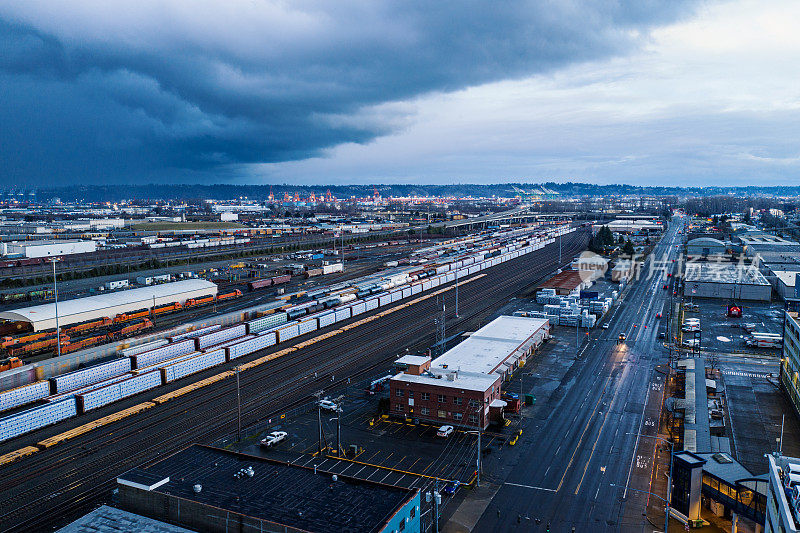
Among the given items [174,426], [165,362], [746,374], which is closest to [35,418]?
[174,426]

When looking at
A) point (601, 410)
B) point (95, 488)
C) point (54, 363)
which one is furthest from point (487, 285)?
point (95, 488)

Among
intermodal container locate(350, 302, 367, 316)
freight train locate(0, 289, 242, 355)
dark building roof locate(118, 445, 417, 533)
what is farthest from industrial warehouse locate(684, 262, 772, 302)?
freight train locate(0, 289, 242, 355)

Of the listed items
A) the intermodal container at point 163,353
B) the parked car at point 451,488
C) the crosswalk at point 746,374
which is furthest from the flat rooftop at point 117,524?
the crosswalk at point 746,374

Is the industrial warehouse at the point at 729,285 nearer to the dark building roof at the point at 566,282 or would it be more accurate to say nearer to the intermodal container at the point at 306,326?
the dark building roof at the point at 566,282

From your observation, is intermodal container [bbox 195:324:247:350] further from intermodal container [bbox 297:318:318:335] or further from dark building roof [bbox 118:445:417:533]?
dark building roof [bbox 118:445:417:533]

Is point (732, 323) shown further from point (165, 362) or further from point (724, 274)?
point (165, 362)

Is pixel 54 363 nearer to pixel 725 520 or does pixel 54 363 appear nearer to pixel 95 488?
pixel 95 488

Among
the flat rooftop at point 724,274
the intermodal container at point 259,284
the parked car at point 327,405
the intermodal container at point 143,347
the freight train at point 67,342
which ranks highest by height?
the flat rooftop at point 724,274
